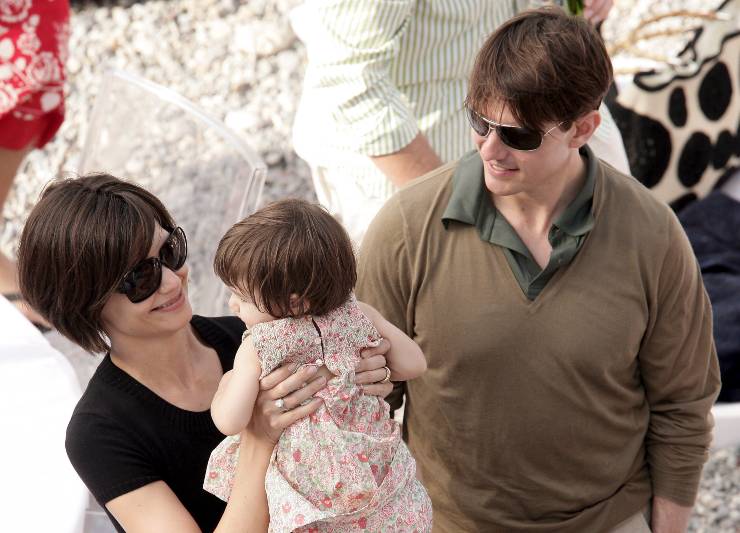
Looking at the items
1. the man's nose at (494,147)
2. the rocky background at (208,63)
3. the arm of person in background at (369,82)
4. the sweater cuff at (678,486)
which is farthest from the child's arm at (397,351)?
the rocky background at (208,63)

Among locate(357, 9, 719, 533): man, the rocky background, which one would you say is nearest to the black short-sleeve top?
locate(357, 9, 719, 533): man

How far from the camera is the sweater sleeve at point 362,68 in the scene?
2400 mm

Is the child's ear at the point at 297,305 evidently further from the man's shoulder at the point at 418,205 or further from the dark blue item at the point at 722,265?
the dark blue item at the point at 722,265

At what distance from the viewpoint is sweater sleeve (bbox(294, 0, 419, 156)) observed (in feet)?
7.88

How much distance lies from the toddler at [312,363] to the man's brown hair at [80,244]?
0.54ft

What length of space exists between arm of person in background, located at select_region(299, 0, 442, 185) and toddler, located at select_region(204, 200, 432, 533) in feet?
2.88

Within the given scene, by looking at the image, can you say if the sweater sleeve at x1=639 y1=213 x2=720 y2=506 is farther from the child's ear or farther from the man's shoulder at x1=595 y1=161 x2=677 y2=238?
the child's ear

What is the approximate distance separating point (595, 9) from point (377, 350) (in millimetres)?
1657

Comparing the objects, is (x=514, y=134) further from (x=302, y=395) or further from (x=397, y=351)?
(x=302, y=395)

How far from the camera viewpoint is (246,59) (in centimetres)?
527

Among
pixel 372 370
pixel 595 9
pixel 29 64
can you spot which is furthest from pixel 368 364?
pixel 29 64

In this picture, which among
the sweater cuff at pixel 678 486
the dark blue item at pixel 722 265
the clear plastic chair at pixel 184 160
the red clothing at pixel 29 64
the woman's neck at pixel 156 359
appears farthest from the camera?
A: the dark blue item at pixel 722 265

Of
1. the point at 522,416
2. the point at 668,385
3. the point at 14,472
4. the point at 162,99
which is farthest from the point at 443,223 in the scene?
the point at 162,99

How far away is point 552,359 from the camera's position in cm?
199
